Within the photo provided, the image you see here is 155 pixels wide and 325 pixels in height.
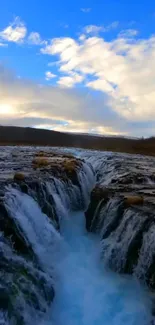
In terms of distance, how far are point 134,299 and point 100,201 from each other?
16.1 ft

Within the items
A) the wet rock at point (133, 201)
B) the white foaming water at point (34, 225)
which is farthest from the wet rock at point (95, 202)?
the white foaming water at point (34, 225)

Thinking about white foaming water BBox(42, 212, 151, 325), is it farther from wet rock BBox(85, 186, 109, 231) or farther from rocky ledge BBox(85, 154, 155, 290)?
wet rock BBox(85, 186, 109, 231)

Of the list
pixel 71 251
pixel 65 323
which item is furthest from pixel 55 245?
pixel 65 323

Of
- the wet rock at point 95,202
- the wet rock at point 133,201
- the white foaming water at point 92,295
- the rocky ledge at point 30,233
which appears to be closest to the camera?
the rocky ledge at point 30,233

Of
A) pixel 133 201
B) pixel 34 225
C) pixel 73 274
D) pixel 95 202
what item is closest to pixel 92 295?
pixel 73 274

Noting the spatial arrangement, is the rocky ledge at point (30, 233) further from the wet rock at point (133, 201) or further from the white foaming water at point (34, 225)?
the wet rock at point (133, 201)

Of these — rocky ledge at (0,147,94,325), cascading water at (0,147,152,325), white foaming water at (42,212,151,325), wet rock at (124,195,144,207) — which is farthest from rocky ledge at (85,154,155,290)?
rocky ledge at (0,147,94,325)

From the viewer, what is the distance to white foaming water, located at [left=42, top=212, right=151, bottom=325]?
779cm

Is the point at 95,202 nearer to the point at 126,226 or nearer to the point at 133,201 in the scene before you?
the point at 133,201

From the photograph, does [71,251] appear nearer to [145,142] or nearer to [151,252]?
[151,252]

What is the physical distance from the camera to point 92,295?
8633mm

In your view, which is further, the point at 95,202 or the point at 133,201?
the point at 95,202

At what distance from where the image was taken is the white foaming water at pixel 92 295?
7.79 metres

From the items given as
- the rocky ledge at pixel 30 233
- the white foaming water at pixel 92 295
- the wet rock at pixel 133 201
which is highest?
the wet rock at pixel 133 201
